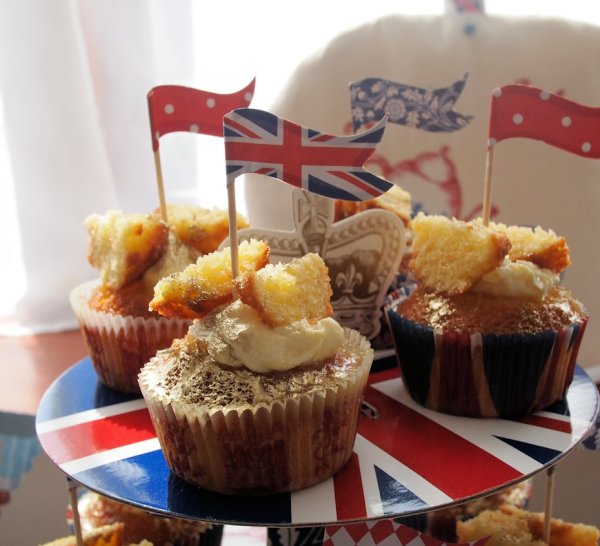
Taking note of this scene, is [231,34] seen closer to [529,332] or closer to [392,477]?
[529,332]

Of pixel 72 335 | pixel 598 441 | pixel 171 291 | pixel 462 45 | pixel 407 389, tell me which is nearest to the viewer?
pixel 171 291

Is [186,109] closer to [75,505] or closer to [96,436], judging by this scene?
[96,436]

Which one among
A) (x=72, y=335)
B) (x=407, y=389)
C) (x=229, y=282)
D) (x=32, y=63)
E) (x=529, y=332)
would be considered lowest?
(x=72, y=335)

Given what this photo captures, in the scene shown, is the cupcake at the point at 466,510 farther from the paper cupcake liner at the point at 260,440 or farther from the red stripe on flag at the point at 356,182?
the red stripe on flag at the point at 356,182

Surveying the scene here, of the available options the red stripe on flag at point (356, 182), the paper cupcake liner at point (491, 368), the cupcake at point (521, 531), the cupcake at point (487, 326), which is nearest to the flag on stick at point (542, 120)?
the cupcake at point (487, 326)

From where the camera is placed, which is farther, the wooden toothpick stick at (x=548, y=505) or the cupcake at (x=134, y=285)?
the cupcake at (x=134, y=285)

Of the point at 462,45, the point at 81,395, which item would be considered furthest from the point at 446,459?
the point at 462,45
